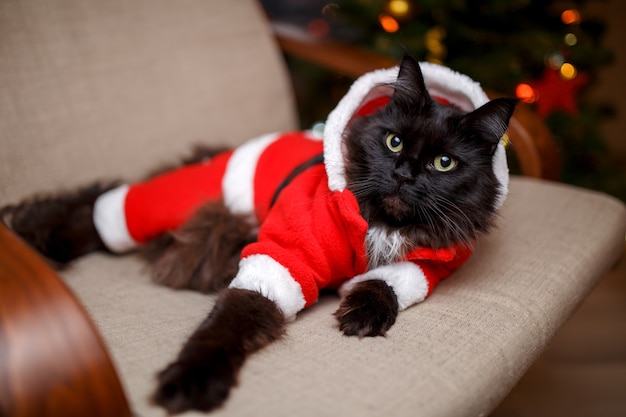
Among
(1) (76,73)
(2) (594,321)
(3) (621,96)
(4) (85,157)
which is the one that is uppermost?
(1) (76,73)

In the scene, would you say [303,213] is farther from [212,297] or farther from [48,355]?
[48,355]

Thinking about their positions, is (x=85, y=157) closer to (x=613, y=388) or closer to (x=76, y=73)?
(x=76, y=73)

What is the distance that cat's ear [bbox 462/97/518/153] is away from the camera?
971 millimetres

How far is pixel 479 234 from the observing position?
1.09m

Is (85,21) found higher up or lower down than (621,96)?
higher up

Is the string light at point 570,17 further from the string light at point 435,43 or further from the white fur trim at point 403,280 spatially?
the white fur trim at point 403,280

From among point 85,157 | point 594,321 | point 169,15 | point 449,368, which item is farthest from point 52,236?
point 594,321

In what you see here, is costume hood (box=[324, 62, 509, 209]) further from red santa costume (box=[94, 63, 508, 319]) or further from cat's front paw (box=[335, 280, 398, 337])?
cat's front paw (box=[335, 280, 398, 337])

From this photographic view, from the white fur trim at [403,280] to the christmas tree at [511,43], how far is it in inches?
44.4

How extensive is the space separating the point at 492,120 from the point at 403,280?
36 cm

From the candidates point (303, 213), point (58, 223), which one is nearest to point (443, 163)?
point (303, 213)

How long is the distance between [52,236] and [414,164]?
907 millimetres

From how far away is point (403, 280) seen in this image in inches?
40.8

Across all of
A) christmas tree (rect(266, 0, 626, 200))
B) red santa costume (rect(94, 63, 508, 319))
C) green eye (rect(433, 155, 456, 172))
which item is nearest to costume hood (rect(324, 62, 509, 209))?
red santa costume (rect(94, 63, 508, 319))
